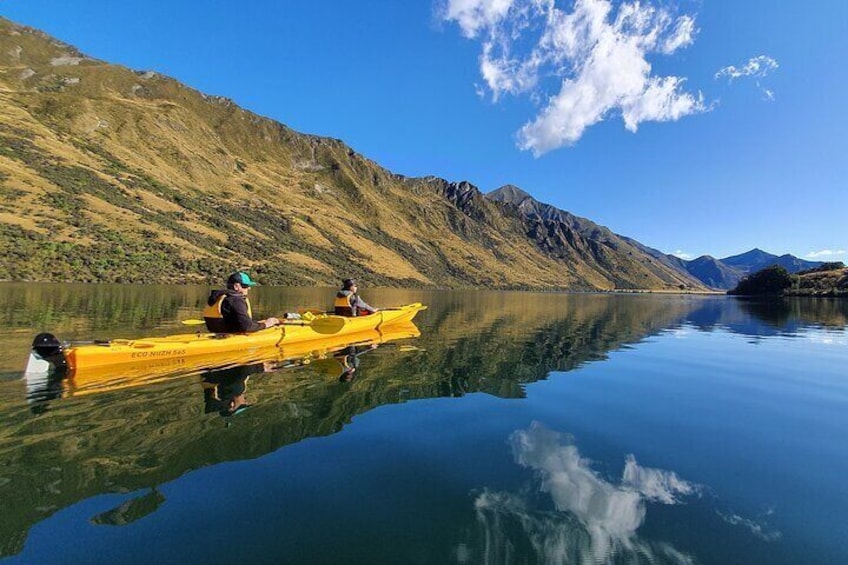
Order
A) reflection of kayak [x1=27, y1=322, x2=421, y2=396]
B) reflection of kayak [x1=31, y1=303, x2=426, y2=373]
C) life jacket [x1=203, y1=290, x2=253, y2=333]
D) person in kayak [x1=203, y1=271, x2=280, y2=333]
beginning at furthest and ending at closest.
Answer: life jacket [x1=203, y1=290, x2=253, y2=333]
person in kayak [x1=203, y1=271, x2=280, y2=333]
reflection of kayak [x1=31, y1=303, x2=426, y2=373]
reflection of kayak [x1=27, y1=322, x2=421, y2=396]

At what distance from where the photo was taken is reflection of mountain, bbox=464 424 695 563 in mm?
5895

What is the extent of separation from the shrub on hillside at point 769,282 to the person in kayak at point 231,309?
171 metres

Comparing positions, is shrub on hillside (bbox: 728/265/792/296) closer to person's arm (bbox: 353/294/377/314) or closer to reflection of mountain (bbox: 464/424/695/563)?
person's arm (bbox: 353/294/377/314)

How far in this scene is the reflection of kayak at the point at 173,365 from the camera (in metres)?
12.6

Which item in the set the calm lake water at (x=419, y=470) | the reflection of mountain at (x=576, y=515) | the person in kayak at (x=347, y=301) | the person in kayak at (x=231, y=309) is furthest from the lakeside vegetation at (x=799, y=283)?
the person in kayak at (x=231, y=309)

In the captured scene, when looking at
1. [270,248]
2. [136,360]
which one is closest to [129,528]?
[136,360]

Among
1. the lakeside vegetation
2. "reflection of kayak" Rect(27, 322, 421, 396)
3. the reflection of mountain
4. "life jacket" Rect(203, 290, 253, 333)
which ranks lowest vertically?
the reflection of mountain

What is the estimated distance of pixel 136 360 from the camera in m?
15.1

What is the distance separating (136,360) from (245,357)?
3583 mm

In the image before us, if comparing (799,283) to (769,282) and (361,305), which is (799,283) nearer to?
(769,282)

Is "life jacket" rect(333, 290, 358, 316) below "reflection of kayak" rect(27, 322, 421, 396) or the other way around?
the other way around

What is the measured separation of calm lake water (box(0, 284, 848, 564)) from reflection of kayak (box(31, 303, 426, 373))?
137cm

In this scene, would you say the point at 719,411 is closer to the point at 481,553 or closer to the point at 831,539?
the point at 831,539

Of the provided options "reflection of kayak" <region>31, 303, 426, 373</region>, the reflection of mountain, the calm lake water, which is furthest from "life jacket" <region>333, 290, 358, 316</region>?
the reflection of mountain
